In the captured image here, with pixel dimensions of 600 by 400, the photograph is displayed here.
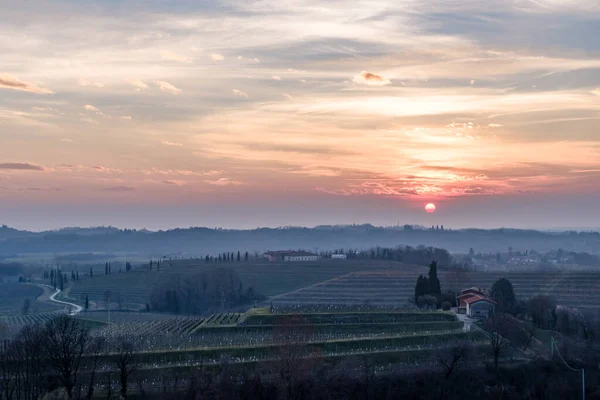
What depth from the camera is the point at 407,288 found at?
75.1 m

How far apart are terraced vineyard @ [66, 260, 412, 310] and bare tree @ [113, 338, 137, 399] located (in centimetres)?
4458

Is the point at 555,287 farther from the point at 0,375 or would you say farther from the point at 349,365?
the point at 0,375

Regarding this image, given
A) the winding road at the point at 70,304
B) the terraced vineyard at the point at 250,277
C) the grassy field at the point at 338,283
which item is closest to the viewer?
the grassy field at the point at 338,283

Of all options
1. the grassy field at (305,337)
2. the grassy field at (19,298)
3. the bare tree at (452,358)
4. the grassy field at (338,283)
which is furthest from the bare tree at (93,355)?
the grassy field at (19,298)

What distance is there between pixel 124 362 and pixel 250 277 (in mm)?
58011

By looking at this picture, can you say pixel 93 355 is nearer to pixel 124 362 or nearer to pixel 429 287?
pixel 124 362

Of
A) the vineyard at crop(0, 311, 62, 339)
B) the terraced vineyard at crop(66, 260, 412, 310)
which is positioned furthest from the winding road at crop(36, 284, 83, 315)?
the vineyard at crop(0, 311, 62, 339)

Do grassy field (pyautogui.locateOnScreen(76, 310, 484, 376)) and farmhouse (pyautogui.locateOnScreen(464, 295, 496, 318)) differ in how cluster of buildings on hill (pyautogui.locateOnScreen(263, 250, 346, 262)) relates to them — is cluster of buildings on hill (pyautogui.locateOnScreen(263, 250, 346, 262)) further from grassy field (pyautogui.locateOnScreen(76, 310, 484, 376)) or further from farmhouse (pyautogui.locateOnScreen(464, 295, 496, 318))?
farmhouse (pyautogui.locateOnScreen(464, 295, 496, 318))

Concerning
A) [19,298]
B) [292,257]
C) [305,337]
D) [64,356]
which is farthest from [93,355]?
[292,257]

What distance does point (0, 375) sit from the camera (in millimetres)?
36219

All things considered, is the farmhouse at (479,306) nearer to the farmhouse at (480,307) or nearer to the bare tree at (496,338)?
the farmhouse at (480,307)

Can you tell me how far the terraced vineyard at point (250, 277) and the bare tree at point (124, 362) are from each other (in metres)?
44.6

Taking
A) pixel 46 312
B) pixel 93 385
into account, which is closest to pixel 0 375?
pixel 93 385

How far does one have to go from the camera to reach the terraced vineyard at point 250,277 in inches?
3455
